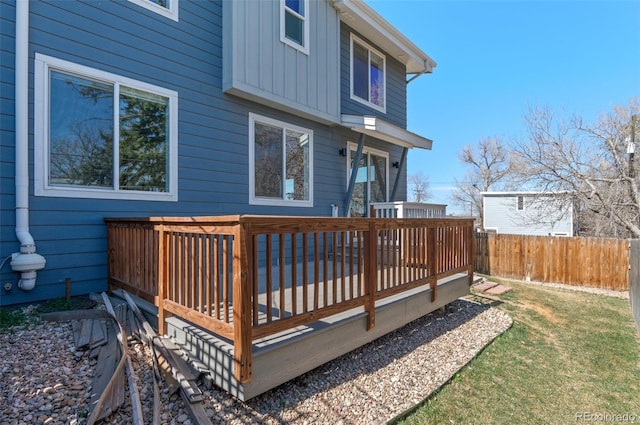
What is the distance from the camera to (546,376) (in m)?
3.54

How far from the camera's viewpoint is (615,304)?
23.2 feet

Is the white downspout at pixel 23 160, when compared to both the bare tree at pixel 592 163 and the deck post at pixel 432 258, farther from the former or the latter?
the bare tree at pixel 592 163

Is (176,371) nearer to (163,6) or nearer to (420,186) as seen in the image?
(163,6)

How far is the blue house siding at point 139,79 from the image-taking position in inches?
138

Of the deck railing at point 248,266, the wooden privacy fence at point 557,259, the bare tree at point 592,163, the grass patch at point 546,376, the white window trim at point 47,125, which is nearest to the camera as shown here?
the deck railing at point 248,266

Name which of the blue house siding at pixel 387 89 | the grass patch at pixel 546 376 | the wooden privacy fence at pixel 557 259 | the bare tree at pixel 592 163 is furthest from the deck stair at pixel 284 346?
the bare tree at pixel 592 163

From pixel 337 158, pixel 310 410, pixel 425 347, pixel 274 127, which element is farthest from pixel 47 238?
pixel 337 158

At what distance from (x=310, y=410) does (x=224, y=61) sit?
5159mm

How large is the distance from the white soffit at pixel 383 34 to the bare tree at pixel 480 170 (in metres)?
23.1

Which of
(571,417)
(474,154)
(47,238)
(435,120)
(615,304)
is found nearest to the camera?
(571,417)

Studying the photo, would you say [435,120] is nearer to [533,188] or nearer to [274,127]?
[533,188]

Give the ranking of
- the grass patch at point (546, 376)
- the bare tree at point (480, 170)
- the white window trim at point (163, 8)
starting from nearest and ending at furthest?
the grass patch at point (546, 376)
the white window trim at point (163, 8)
the bare tree at point (480, 170)

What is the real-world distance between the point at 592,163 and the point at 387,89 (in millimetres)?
8272

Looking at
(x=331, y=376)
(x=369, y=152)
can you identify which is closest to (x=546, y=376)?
(x=331, y=376)
